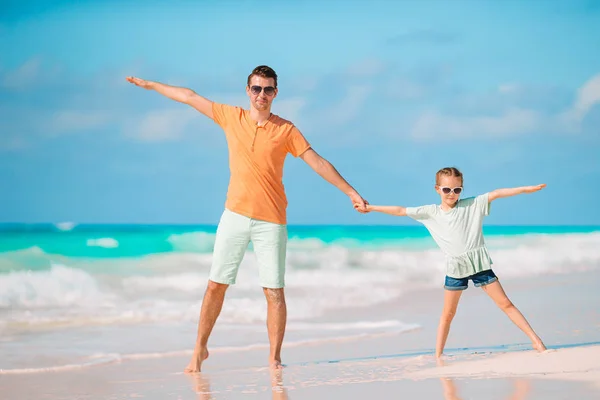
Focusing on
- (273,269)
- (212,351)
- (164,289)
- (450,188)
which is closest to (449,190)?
(450,188)

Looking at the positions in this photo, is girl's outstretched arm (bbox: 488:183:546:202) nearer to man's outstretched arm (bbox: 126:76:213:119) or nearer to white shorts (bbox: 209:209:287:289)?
white shorts (bbox: 209:209:287:289)

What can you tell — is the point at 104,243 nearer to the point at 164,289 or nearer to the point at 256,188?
the point at 164,289

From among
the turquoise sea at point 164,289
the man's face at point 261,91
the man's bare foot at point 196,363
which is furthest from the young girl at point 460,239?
the turquoise sea at point 164,289

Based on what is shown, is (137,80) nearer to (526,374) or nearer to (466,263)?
(466,263)

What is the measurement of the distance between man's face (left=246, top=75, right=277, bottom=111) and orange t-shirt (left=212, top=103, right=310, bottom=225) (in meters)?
0.11

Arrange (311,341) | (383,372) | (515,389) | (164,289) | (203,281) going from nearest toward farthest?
(515,389)
(383,372)
(311,341)
(164,289)
(203,281)

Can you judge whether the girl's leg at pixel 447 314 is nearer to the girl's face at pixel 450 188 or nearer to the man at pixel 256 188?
the girl's face at pixel 450 188

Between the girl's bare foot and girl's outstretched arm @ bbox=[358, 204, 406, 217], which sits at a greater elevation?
girl's outstretched arm @ bbox=[358, 204, 406, 217]

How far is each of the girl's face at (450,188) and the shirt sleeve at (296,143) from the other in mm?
825

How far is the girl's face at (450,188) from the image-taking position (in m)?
5.01

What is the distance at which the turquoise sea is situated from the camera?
6.34 meters

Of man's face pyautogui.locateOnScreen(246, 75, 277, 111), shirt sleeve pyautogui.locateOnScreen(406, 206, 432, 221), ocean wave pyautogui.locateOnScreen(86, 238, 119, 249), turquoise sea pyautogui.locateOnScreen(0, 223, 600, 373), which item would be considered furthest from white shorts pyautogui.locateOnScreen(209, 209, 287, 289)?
ocean wave pyautogui.locateOnScreen(86, 238, 119, 249)

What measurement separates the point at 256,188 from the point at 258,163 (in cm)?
14

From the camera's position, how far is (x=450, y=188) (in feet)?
16.5
